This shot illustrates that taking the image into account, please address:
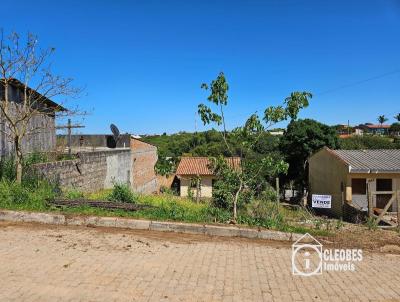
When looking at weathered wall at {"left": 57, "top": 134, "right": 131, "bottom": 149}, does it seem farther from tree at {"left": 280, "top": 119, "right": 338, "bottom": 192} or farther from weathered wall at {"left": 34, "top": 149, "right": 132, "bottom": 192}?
tree at {"left": 280, "top": 119, "right": 338, "bottom": 192}

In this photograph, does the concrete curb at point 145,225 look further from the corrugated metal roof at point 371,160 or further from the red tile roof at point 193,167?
the red tile roof at point 193,167

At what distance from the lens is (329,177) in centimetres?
2225

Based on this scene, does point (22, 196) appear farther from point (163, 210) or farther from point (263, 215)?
point (263, 215)

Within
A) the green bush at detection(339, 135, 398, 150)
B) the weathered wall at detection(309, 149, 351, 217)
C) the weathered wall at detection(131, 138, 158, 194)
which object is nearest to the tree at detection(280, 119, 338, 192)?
the weathered wall at detection(309, 149, 351, 217)

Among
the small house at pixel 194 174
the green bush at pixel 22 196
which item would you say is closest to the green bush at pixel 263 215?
the green bush at pixel 22 196

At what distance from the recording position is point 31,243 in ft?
22.0

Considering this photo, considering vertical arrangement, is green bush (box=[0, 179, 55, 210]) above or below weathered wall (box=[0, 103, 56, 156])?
below

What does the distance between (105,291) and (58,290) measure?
56 centimetres

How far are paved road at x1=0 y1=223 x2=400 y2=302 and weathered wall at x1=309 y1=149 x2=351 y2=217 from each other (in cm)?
1152

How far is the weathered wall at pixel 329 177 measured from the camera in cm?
1919

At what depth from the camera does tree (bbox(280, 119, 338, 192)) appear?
32656 millimetres

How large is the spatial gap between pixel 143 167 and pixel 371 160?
13136 millimetres

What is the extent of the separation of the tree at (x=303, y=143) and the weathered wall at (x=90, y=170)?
17.9m

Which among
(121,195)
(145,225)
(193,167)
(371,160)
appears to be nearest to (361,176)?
(371,160)
